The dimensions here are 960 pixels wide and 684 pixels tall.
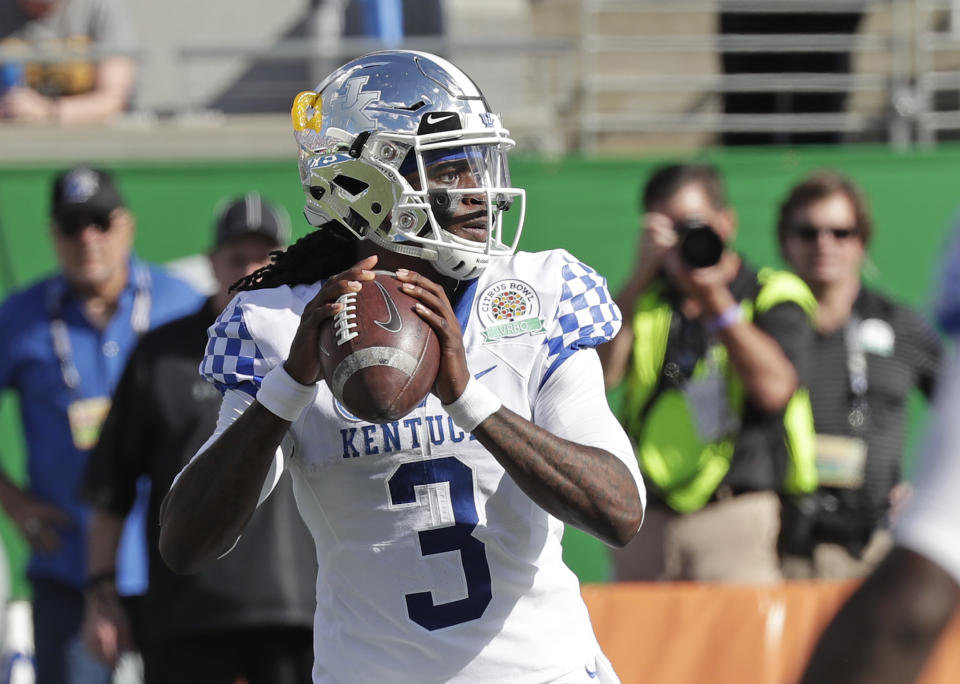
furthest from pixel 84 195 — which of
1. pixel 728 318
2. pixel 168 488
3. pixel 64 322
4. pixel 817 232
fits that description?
pixel 817 232

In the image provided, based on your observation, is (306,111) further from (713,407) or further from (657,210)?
(657,210)

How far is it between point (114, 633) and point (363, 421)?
228 centimetres

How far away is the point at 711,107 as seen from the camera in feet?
29.5

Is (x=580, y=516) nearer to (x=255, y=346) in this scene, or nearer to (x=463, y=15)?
(x=255, y=346)

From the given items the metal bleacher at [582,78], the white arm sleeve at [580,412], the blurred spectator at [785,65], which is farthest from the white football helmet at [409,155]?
the blurred spectator at [785,65]

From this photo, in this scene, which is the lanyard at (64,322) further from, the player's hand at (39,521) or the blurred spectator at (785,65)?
the blurred spectator at (785,65)

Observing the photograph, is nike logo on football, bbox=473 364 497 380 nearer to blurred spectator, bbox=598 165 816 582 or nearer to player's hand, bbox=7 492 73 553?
blurred spectator, bbox=598 165 816 582

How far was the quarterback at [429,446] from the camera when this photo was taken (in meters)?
2.27

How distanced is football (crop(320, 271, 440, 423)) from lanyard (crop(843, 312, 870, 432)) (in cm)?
264

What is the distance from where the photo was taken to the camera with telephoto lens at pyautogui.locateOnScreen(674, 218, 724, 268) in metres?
4.17

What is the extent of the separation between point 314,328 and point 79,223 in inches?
115

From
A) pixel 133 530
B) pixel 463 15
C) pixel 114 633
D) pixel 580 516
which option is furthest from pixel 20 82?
pixel 580 516

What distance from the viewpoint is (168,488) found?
13.3ft

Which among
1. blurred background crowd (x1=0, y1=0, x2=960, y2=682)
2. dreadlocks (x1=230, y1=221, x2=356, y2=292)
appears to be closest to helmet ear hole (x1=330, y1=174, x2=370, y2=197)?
dreadlocks (x1=230, y1=221, x2=356, y2=292)
